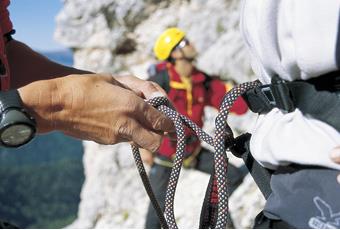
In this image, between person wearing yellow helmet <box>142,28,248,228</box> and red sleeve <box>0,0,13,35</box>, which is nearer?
red sleeve <box>0,0,13,35</box>

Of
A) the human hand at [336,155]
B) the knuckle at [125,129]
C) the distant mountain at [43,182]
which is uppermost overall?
the knuckle at [125,129]

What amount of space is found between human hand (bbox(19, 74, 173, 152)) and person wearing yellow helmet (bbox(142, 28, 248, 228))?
2.87 meters

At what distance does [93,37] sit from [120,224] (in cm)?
239

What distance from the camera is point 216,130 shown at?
41.9 inches

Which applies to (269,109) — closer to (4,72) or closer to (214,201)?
(214,201)

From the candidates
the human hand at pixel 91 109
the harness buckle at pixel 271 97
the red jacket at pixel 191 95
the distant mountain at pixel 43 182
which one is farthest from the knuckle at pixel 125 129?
the distant mountain at pixel 43 182

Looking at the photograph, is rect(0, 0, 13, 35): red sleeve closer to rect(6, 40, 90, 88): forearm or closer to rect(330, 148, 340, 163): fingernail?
rect(6, 40, 90, 88): forearm

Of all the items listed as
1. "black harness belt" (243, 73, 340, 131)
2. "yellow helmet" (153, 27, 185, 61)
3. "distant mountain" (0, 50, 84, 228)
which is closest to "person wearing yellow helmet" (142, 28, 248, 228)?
"yellow helmet" (153, 27, 185, 61)

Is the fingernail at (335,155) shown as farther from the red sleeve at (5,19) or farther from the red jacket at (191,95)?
the red jacket at (191,95)

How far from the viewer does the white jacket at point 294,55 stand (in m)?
0.92

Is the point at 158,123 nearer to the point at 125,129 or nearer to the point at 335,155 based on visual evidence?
the point at 125,129

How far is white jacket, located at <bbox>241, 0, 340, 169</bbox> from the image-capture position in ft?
3.02

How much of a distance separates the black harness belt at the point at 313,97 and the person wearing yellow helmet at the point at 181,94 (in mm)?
2964

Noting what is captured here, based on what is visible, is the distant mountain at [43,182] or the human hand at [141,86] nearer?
the human hand at [141,86]
